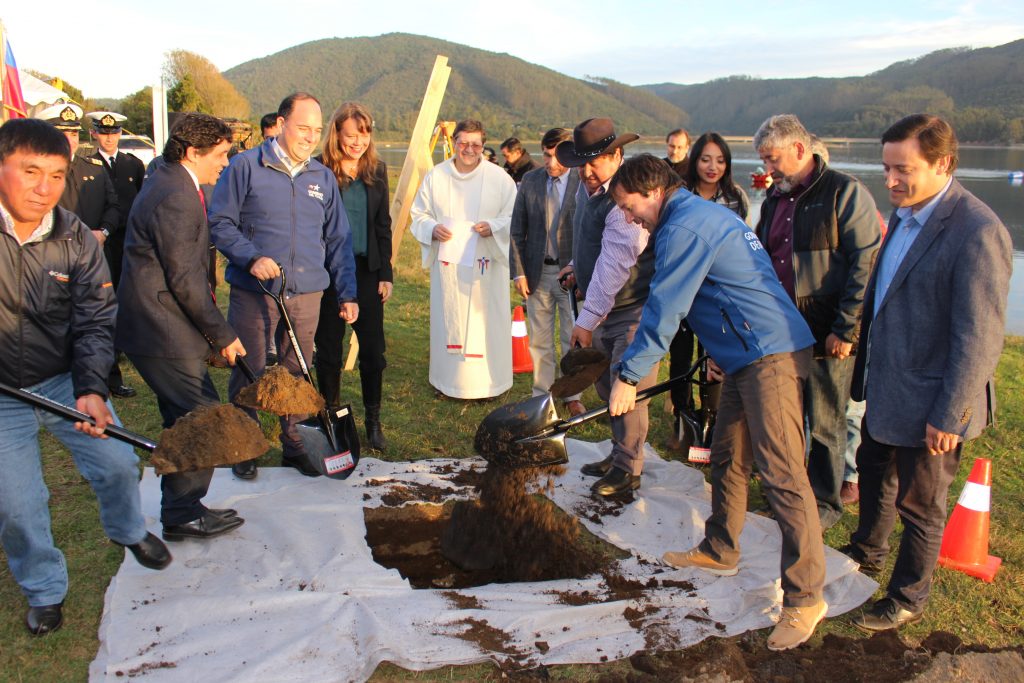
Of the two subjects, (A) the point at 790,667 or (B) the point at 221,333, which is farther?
(B) the point at 221,333

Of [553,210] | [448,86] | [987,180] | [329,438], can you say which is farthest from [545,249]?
[448,86]

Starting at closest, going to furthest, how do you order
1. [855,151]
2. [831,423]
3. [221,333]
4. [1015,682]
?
1. [1015,682]
2. [221,333]
3. [831,423]
4. [855,151]

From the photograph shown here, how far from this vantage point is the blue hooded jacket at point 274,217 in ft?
12.4

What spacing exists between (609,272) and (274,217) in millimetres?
1868

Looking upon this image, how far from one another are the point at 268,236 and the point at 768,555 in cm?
312

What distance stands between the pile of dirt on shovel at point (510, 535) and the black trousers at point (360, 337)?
147cm

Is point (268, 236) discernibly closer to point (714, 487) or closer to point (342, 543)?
point (342, 543)

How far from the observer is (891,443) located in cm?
286

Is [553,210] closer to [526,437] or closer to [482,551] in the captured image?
[526,437]

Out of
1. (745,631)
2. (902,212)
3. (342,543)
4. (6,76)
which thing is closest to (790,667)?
(745,631)

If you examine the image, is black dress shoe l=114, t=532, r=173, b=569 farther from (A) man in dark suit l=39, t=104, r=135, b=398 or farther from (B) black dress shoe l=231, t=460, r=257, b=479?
(A) man in dark suit l=39, t=104, r=135, b=398

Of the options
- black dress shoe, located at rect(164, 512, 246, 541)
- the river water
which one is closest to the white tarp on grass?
black dress shoe, located at rect(164, 512, 246, 541)

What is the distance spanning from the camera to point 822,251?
11.6ft

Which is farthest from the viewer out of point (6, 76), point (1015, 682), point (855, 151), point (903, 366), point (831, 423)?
point (855, 151)
